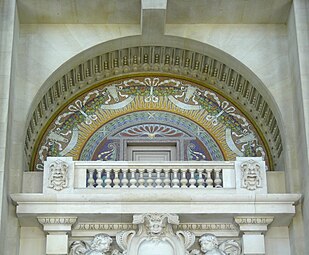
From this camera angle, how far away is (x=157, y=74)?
15367mm

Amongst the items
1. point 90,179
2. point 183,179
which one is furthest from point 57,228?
point 183,179

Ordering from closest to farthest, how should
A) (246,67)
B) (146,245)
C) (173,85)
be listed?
1. (146,245)
2. (246,67)
3. (173,85)

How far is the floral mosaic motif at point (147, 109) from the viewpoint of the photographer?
14.7m

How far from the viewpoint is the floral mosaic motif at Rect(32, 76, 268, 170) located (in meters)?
14.7

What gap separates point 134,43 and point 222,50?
1.49 m

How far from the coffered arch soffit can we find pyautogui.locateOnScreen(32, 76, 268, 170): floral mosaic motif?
0.09m

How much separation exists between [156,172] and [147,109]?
5.97 feet

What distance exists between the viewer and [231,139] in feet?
48.6

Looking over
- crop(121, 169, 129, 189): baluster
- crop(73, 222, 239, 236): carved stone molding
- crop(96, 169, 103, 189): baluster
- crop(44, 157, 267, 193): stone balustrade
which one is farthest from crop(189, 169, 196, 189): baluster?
crop(96, 169, 103, 189): baluster

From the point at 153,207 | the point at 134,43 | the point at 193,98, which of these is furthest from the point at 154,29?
the point at 153,207

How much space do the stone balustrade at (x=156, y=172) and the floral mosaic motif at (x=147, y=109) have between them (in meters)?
1.18

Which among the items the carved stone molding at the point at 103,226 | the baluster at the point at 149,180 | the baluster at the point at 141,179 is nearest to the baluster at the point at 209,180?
the baluster at the point at 149,180

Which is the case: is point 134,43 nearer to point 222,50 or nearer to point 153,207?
point 222,50

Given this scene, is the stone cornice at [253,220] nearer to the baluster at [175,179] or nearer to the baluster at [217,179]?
the baluster at [217,179]
